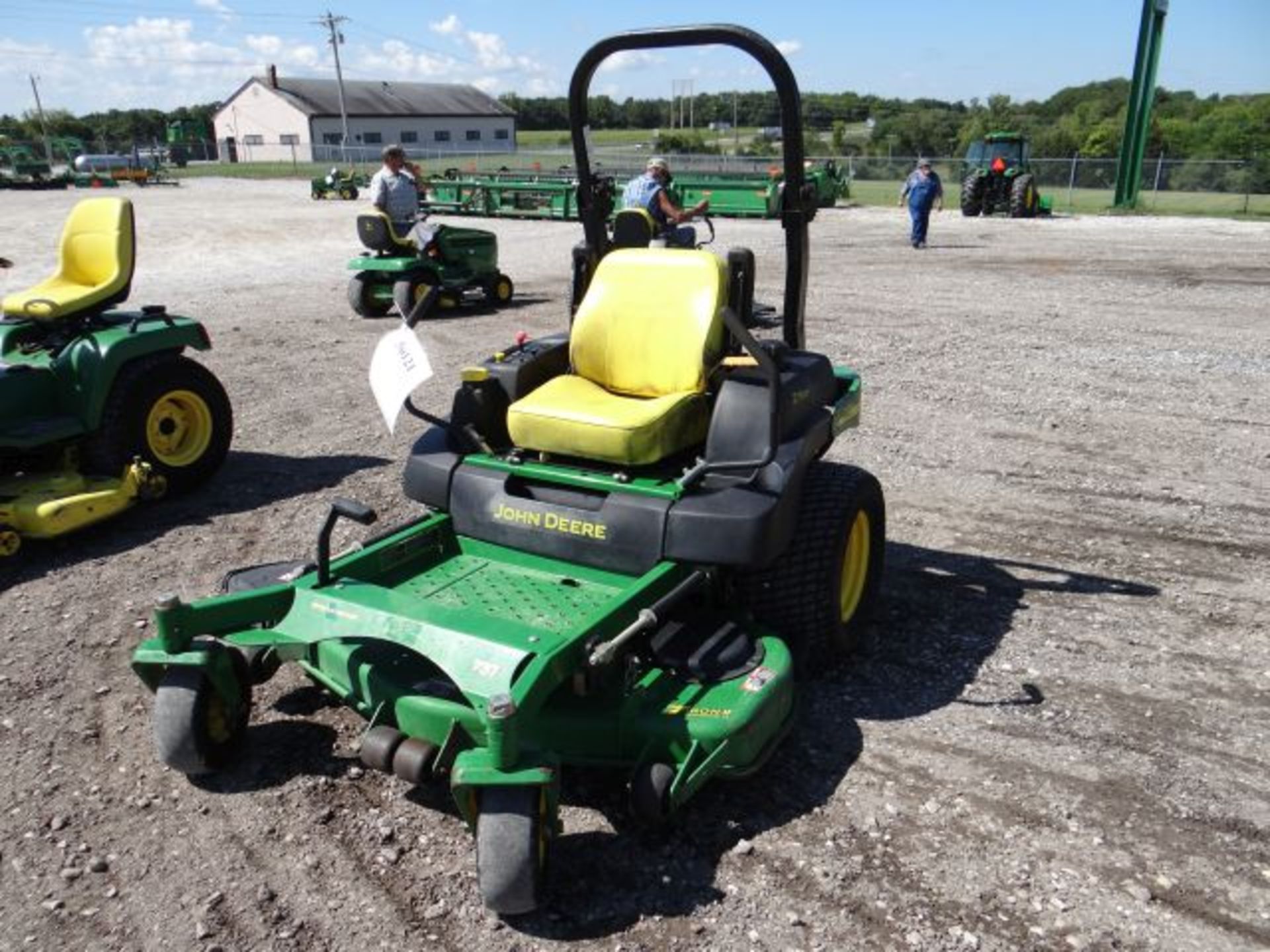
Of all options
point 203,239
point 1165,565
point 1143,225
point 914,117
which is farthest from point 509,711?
point 914,117

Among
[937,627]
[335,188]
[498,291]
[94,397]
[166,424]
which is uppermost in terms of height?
[335,188]

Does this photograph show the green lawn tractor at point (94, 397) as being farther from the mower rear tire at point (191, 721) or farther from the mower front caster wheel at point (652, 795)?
the mower front caster wheel at point (652, 795)

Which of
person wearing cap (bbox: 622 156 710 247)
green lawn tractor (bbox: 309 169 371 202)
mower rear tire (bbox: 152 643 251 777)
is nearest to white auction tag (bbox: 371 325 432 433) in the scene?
mower rear tire (bbox: 152 643 251 777)

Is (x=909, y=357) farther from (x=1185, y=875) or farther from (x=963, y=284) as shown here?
(x=1185, y=875)

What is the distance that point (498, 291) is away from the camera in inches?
449

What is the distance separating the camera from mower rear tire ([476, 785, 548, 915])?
2.40 meters

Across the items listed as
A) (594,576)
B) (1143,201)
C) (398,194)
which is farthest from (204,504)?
(1143,201)

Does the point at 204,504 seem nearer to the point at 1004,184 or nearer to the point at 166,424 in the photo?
the point at 166,424

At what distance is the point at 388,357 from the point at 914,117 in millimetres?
49891

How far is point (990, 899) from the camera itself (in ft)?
8.41

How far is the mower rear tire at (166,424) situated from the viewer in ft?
16.7

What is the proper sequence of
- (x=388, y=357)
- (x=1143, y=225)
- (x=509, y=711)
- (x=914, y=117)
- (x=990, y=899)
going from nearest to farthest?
(x=509, y=711) < (x=990, y=899) < (x=388, y=357) < (x=1143, y=225) < (x=914, y=117)

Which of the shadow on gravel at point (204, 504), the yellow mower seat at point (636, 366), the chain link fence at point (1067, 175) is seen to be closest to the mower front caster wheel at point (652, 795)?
the yellow mower seat at point (636, 366)

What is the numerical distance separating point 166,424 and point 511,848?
3.97 m
